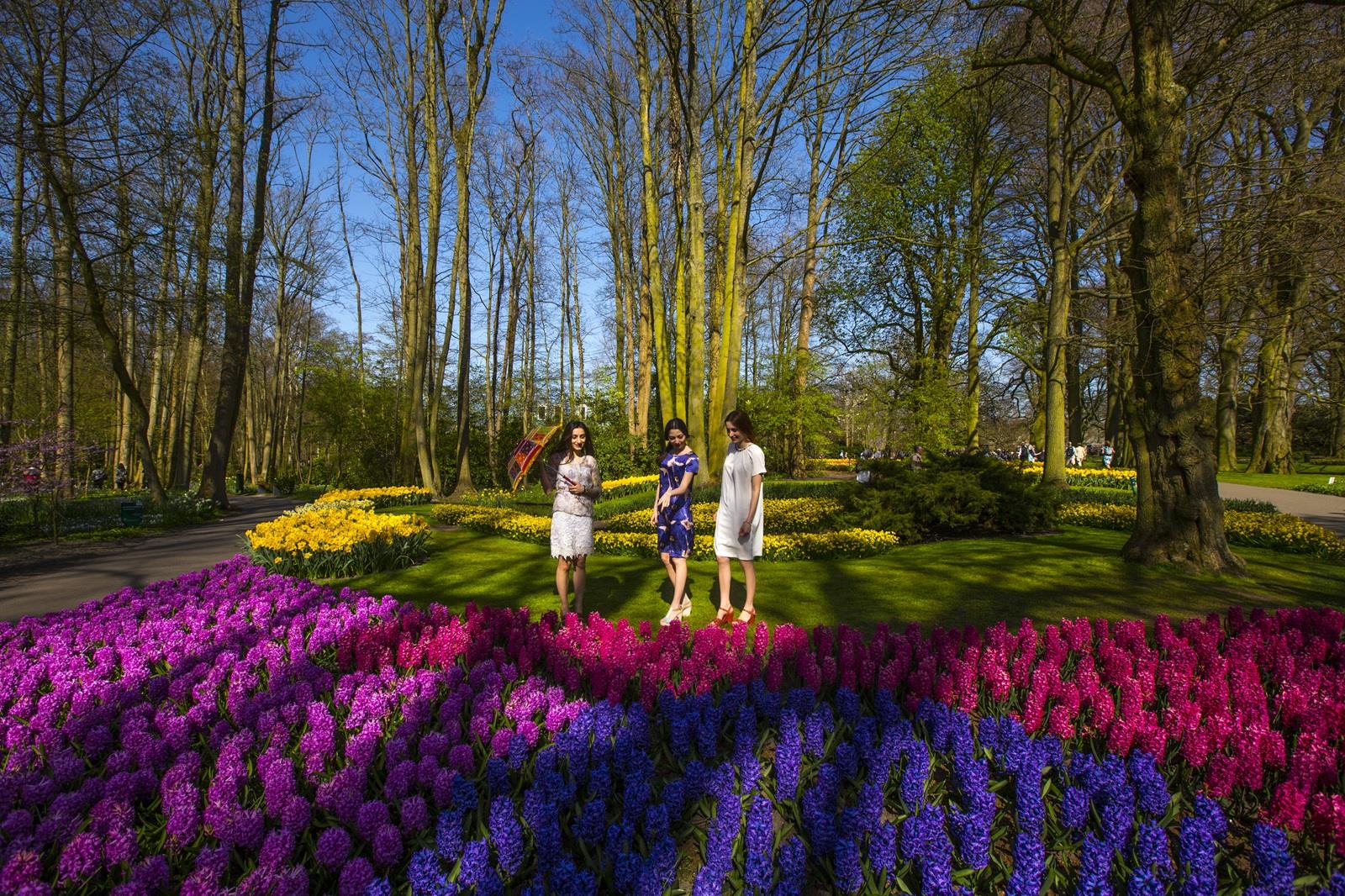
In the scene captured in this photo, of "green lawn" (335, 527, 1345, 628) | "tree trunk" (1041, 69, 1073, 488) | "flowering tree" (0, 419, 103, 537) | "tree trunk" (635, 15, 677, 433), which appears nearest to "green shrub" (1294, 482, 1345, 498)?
"tree trunk" (1041, 69, 1073, 488)

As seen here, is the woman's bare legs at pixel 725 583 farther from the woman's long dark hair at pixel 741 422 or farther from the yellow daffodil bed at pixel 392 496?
the yellow daffodil bed at pixel 392 496

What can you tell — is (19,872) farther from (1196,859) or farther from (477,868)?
(1196,859)

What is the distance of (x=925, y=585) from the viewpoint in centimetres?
721

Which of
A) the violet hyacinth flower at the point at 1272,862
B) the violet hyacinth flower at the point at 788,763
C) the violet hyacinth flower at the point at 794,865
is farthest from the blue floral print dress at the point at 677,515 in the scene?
the violet hyacinth flower at the point at 1272,862

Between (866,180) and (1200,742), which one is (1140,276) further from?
(866,180)

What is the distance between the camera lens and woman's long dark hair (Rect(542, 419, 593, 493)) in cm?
582

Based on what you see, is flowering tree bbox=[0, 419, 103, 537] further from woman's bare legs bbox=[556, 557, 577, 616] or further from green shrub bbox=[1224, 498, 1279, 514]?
green shrub bbox=[1224, 498, 1279, 514]

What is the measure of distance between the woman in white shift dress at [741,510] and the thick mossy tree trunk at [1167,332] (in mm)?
4688

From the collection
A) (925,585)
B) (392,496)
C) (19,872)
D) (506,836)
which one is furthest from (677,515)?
(392,496)

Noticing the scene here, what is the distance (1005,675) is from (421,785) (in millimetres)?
2841

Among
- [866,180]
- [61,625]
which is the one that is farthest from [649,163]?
[61,625]

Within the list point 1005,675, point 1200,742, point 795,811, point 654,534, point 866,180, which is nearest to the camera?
point 795,811

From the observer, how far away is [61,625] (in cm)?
471

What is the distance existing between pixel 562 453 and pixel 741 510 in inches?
65.9
